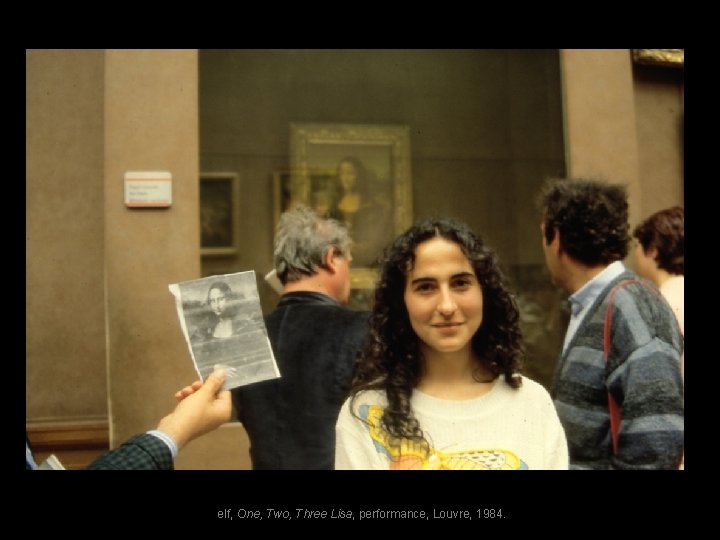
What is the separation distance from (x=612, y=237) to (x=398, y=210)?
1.90 meters

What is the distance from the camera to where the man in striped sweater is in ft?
6.18

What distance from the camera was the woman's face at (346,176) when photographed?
404cm

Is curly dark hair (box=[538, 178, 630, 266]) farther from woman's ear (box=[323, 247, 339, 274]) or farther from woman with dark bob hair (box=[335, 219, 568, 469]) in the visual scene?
woman's ear (box=[323, 247, 339, 274])

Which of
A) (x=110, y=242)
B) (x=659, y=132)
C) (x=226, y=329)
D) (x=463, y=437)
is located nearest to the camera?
(x=463, y=437)

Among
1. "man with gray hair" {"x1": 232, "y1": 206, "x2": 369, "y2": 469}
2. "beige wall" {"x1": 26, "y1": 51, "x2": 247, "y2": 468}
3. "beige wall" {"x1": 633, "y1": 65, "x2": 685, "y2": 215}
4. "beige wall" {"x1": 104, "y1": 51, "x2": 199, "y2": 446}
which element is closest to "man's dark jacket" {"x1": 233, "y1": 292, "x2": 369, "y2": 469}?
"man with gray hair" {"x1": 232, "y1": 206, "x2": 369, "y2": 469}

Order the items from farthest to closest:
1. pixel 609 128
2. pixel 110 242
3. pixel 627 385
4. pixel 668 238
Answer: pixel 609 128, pixel 110 242, pixel 668 238, pixel 627 385

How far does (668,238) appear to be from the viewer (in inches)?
111

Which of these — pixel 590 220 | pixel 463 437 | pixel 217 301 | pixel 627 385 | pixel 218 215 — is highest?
pixel 218 215

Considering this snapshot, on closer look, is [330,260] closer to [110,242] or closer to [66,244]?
[110,242]

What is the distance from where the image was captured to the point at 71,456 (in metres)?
3.42

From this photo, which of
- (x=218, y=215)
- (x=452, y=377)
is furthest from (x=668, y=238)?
(x=218, y=215)

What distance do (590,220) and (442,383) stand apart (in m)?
0.82

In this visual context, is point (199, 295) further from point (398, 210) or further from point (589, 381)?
point (398, 210)

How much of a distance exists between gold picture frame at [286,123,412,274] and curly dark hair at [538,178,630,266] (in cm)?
168
